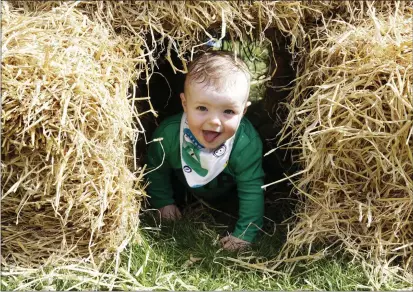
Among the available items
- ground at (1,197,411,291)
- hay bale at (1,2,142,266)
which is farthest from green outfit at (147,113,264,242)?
hay bale at (1,2,142,266)

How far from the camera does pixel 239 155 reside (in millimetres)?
2951

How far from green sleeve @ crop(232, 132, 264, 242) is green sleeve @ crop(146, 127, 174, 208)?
0.36 m

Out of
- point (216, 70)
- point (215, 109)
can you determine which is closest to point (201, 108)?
point (215, 109)

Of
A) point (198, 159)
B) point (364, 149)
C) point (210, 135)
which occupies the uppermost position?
point (364, 149)

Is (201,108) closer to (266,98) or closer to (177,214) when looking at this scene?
(177,214)

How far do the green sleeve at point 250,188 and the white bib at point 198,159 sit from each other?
2.9 inches

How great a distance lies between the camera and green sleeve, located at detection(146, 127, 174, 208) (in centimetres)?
302

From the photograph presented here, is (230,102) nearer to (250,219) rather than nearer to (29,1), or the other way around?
(250,219)

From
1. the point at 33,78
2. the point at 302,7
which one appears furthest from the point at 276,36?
the point at 33,78

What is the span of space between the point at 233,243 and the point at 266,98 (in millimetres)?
1148

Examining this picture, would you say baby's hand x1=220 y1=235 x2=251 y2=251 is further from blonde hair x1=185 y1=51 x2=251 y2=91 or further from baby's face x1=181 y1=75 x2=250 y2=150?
blonde hair x1=185 y1=51 x2=251 y2=91

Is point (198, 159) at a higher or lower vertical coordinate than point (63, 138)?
lower

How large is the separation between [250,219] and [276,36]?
3.00 feet

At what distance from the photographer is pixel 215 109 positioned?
8.96 ft
